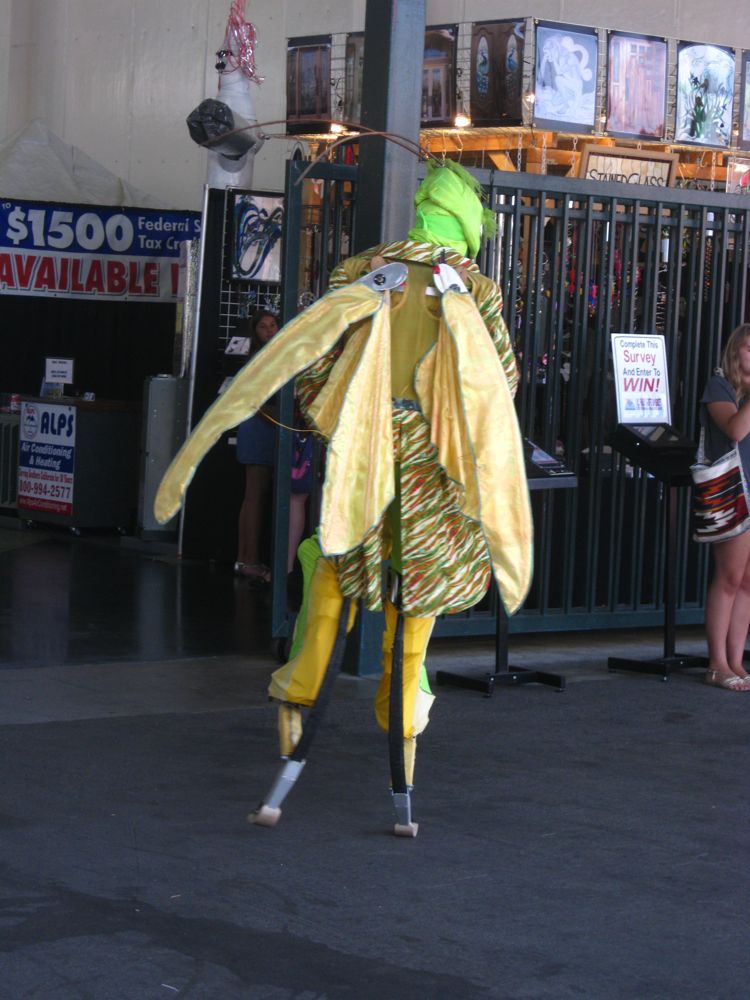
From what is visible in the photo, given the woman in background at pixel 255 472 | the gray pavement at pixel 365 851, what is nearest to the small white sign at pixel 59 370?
the woman in background at pixel 255 472

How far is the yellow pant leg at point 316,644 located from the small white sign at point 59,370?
8627 millimetres

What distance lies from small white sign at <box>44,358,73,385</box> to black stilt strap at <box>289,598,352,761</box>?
28.6 feet

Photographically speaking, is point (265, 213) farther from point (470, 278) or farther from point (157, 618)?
point (470, 278)

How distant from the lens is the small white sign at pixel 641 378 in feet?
26.0

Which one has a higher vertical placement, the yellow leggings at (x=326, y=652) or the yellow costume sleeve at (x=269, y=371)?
the yellow costume sleeve at (x=269, y=371)

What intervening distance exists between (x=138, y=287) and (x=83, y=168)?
2209 millimetres

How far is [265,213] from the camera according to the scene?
424 inches

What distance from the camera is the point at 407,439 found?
16.4 feet

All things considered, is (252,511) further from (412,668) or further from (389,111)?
(412,668)

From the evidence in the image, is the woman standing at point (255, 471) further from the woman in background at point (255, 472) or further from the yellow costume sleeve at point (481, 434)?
the yellow costume sleeve at point (481, 434)

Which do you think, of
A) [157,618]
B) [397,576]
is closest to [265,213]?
[157,618]

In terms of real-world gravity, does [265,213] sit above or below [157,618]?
above

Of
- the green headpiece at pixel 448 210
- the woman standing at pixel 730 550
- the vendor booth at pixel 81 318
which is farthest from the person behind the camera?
the vendor booth at pixel 81 318

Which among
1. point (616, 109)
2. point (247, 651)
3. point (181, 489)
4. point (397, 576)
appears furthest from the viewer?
point (616, 109)
